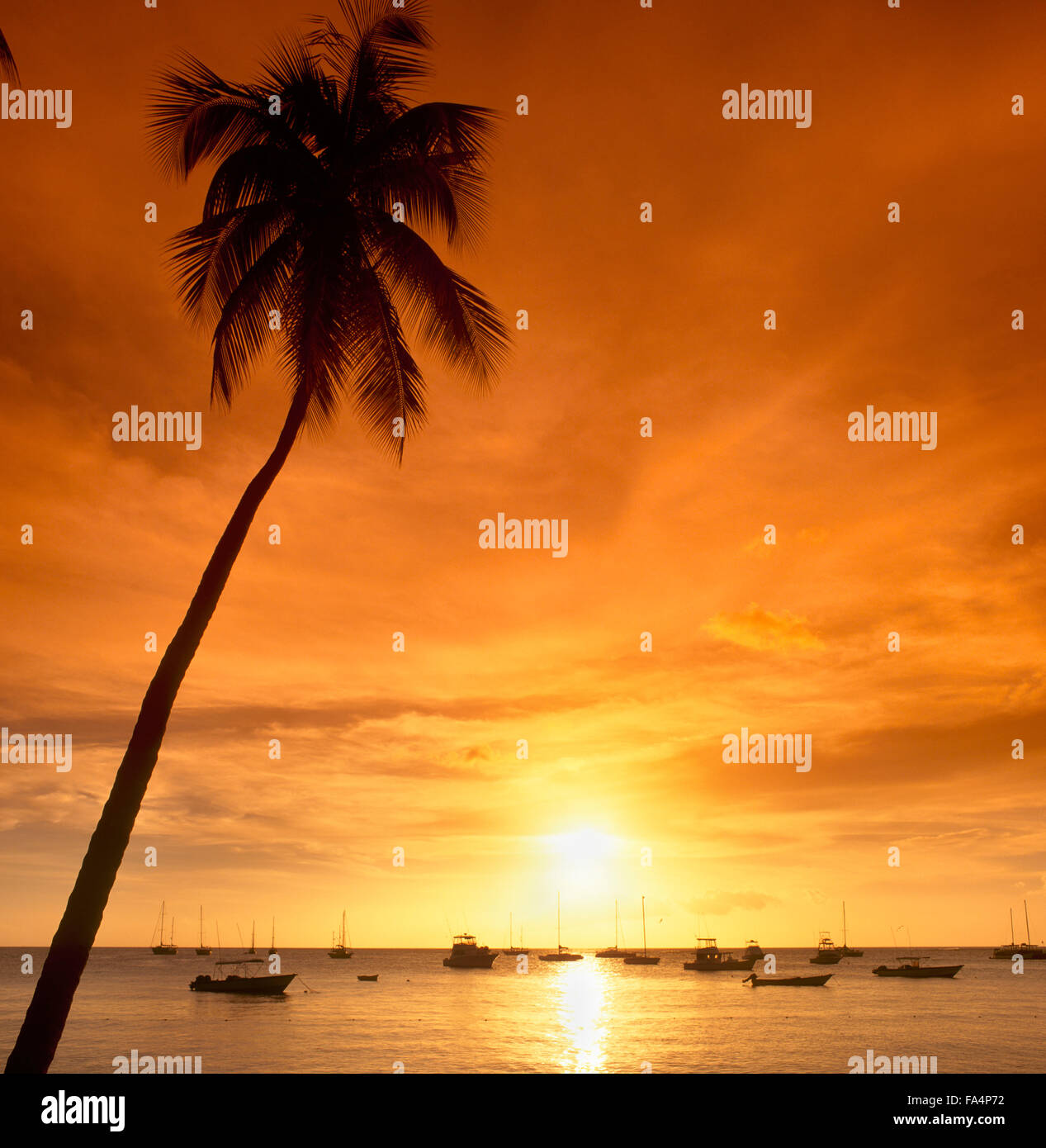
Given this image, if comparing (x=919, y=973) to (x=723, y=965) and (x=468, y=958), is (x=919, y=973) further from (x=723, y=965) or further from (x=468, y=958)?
(x=468, y=958)

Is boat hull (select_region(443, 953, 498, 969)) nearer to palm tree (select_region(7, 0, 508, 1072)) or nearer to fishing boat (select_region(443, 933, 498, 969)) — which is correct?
fishing boat (select_region(443, 933, 498, 969))

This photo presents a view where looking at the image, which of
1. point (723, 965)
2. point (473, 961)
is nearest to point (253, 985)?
point (473, 961)

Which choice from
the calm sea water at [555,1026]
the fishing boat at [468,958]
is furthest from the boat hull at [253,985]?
the fishing boat at [468,958]

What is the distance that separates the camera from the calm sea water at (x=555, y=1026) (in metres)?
57.2

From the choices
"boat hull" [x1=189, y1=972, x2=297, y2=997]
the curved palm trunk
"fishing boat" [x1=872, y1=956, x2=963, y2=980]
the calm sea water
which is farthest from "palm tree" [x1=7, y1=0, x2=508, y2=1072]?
"fishing boat" [x1=872, y1=956, x2=963, y2=980]

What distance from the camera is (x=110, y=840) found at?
31.1 feet

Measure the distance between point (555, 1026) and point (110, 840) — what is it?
257ft

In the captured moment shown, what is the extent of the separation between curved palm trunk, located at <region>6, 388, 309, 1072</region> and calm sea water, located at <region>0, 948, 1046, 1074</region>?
Result: 145 feet

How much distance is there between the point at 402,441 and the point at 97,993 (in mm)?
126027

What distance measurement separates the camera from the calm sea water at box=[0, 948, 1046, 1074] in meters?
57.2

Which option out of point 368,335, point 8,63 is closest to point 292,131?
point 368,335

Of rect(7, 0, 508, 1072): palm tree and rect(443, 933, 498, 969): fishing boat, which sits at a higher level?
rect(7, 0, 508, 1072): palm tree

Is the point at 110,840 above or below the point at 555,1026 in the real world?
above
